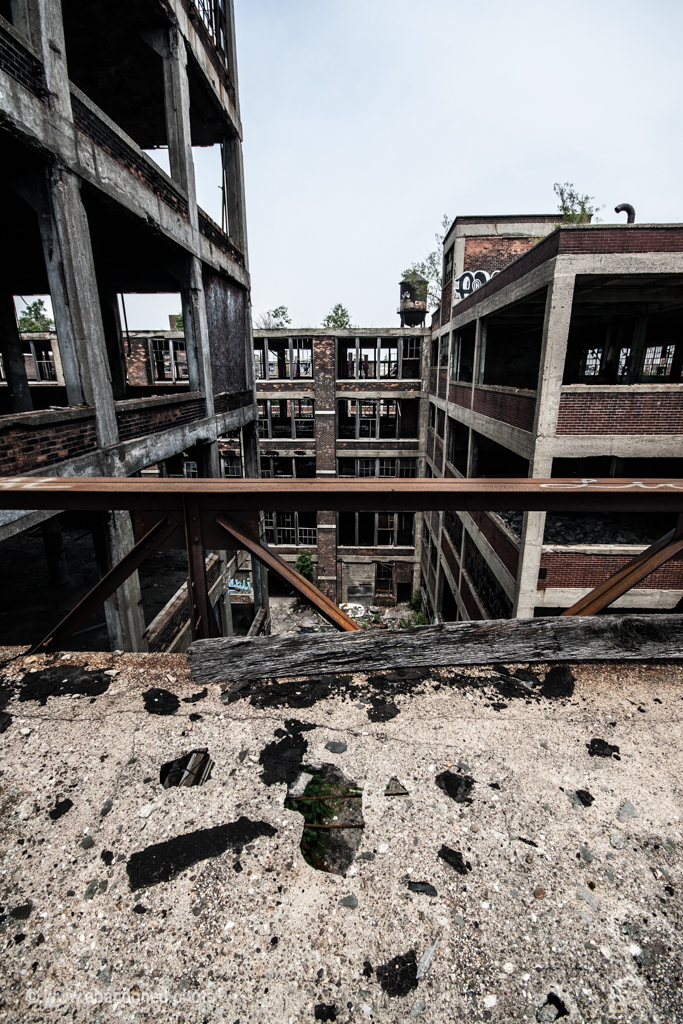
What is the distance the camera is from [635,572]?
2.48m

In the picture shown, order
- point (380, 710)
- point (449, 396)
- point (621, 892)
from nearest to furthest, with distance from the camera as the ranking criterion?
point (621, 892) < point (380, 710) < point (449, 396)

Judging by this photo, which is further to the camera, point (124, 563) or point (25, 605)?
point (25, 605)

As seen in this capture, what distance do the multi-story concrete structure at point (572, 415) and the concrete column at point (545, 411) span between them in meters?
0.02

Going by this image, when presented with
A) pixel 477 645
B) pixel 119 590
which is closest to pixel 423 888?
pixel 477 645

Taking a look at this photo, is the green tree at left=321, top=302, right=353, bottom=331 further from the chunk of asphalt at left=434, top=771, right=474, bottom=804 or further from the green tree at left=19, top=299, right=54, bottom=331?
the chunk of asphalt at left=434, top=771, right=474, bottom=804

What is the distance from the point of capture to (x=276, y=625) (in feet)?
71.5

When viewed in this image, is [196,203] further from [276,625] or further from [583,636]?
[276,625]

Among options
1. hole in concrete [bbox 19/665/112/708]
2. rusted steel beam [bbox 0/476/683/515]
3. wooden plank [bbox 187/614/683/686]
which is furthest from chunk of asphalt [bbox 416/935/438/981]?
hole in concrete [bbox 19/665/112/708]

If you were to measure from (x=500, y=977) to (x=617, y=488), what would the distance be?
2.08 m

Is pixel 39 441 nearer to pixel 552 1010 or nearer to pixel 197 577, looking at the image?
pixel 197 577

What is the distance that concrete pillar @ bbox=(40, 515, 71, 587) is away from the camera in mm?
9742

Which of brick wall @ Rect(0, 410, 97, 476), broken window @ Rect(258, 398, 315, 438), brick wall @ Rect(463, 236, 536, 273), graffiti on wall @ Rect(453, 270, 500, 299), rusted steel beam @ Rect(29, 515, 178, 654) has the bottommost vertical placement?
broken window @ Rect(258, 398, 315, 438)

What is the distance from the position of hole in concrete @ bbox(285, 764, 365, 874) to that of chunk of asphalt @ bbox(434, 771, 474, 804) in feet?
1.22

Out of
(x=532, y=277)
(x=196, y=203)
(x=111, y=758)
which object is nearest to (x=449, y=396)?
(x=532, y=277)
